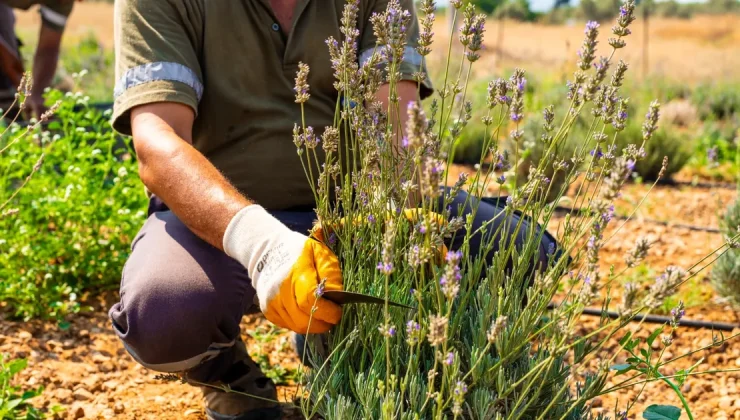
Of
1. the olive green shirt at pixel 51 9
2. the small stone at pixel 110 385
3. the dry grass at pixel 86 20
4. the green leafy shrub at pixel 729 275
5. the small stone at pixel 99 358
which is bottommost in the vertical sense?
the dry grass at pixel 86 20

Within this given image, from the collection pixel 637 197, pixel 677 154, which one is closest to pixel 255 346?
pixel 637 197

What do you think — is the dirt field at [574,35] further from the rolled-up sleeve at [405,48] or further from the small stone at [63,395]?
the small stone at [63,395]

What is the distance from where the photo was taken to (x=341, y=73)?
153 centimetres

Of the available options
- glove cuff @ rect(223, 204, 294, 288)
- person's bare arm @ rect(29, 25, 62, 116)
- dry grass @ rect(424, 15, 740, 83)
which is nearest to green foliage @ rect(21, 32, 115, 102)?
person's bare arm @ rect(29, 25, 62, 116)

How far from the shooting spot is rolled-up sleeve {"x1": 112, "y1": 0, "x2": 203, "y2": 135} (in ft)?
6.66

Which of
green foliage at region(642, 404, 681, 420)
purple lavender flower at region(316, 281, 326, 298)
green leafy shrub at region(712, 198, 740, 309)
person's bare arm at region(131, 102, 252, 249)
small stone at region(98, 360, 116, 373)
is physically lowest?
small stone at region(98, 360, 116, 373)

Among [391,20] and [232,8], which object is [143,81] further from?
[391,20]

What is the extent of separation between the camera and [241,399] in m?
2.12

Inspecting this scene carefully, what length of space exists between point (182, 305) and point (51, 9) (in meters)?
3.88

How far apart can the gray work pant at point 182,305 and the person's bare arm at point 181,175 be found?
0.45ft

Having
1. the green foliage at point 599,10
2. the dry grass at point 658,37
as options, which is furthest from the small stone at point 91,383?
the green foliage at point 599,10

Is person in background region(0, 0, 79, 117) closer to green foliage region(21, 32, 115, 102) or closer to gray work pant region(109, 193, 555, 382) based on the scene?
green foliage region(21, 32, 115, 102)

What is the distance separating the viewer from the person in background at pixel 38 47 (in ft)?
16.4

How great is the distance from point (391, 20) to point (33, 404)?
5.52ft
